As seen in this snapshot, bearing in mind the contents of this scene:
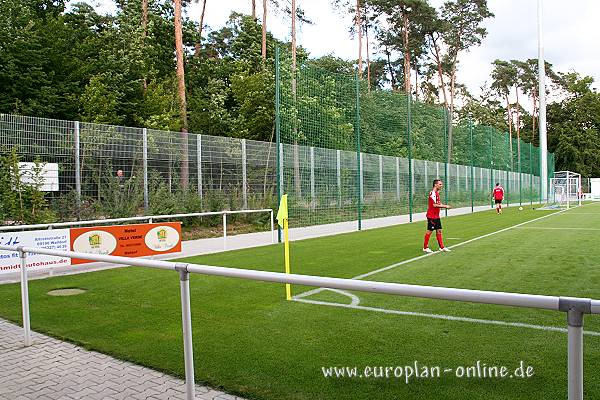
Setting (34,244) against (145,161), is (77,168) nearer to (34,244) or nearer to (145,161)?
(145,161)

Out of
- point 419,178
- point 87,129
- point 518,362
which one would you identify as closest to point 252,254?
point 87,129

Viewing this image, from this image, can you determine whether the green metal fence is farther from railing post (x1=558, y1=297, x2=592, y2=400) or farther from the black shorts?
railing post (x1=558, y1=297, x2=592, y2=400)

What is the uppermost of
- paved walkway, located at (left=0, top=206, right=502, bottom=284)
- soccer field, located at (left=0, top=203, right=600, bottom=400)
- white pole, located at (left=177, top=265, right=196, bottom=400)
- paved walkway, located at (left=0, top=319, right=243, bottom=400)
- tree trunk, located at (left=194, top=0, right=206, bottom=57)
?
tree trunk, located at (left=194, top=0, right=206, bottom=57)

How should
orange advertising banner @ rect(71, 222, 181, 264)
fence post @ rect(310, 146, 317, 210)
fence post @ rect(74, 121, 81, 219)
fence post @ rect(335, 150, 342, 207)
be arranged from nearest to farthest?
orange advertising banner @ rect(71, 222, 181, 264)
fence post @ rect(74, 121, 81, 219)
fence post @ rect(310, 146, 317, 210)
fence post @ rect(335, 150, 342, 207)

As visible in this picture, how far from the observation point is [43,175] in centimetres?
1336

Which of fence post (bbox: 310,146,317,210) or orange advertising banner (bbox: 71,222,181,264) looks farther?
fence post (bbox: 310,146,317,210)

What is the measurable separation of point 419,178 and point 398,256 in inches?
685

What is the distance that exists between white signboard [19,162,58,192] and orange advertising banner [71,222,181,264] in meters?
3.38

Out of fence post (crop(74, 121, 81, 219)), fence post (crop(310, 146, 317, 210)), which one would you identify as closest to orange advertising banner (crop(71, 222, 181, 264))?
fence post (crop(74, 121, 81, 219))

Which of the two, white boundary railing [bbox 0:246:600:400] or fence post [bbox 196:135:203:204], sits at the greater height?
fence post [bbox 196:135:203:204]

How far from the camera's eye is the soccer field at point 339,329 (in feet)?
14.4

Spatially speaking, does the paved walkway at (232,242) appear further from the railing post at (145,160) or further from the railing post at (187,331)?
the railing post at (187,331)

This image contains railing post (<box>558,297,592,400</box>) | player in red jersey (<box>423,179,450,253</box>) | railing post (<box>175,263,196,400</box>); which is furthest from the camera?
player in red jersey (<box>423,179,450,253</box>)

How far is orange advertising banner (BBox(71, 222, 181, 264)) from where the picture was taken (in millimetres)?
10477
